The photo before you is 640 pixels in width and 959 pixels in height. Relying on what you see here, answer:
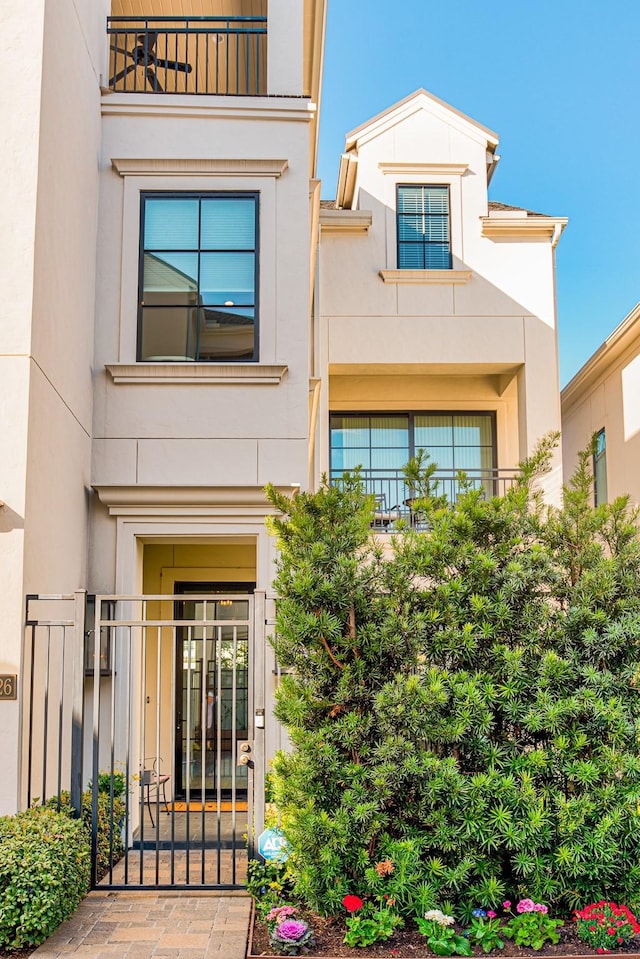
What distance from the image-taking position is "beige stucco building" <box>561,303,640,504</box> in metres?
14.3

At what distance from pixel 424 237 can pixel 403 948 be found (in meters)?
10.3

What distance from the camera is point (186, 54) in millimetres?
10203

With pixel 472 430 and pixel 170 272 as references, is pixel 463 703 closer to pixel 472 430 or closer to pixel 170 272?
pixel 170 272

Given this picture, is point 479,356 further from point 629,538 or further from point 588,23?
point 588,23

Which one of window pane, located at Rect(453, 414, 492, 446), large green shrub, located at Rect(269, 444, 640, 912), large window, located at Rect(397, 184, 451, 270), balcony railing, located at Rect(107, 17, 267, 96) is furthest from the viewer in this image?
window pane, located at Rect(453, 414, 492, 446)

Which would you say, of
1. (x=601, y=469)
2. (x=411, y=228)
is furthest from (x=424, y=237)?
(x=601, y=469)

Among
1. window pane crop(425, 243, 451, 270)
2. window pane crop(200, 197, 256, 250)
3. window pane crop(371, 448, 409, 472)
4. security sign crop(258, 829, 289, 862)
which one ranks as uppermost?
window pane crop(425, 243, 451, 270)

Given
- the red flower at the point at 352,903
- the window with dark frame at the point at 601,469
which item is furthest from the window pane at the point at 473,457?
the red flower at the point at 352,903

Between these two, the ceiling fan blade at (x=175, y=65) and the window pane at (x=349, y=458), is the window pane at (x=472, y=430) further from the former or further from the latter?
the ceiling fan blade at (x=175, y=65)

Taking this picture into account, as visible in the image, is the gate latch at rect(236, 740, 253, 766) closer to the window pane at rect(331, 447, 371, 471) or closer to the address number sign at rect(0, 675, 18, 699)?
the address number sign at rect(0, 675, 18, 699)

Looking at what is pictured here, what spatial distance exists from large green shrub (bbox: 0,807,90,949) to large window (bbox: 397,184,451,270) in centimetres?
970

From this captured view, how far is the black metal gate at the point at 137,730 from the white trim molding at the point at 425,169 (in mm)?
6916

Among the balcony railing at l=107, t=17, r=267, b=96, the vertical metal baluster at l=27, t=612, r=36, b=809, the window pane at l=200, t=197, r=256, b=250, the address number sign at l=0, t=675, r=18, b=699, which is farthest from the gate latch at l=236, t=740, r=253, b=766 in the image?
the balcony railing at l=107, t=17, r=267, b=96

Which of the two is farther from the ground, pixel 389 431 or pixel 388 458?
pixel 389 431
